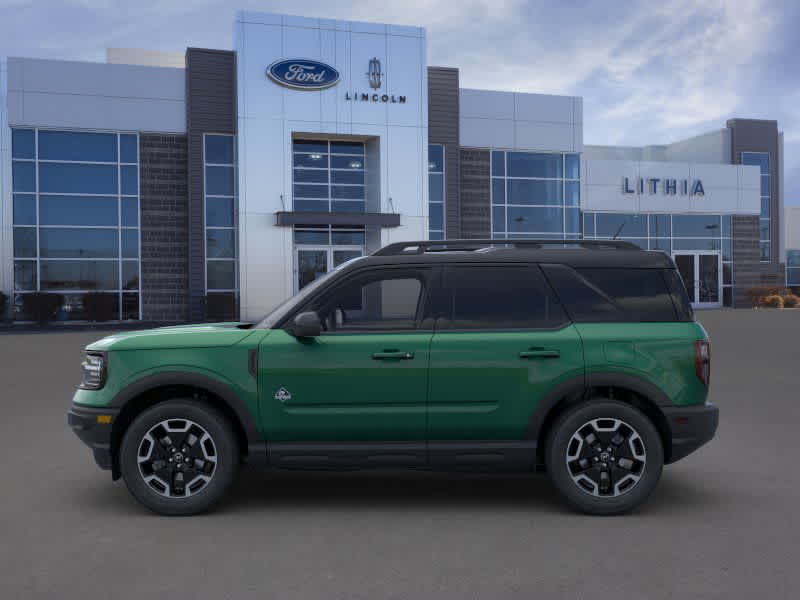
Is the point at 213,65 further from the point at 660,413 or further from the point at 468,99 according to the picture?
the point at 660,413

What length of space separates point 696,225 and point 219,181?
80.7ft

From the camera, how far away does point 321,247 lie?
30.5m

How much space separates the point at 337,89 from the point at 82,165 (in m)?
9.56

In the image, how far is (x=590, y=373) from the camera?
17.7 feet

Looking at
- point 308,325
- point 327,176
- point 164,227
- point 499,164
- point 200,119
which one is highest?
point 200,119

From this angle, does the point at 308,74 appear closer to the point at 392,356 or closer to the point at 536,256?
the point at 536,256

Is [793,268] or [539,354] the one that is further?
[793,268]

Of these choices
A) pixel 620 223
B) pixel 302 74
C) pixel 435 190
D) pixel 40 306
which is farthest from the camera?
pixel 620 223

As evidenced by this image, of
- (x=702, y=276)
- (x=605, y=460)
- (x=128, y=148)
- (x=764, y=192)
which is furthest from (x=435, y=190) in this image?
(x=605, y=460)

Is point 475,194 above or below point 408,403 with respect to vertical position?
above

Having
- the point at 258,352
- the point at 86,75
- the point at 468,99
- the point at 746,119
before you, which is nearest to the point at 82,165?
the point at 86,75

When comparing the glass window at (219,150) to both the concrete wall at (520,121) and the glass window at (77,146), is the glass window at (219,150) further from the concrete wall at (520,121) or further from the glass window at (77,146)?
the concrete wall at (520,121)

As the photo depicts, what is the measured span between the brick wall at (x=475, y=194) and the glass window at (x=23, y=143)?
53.4 feet

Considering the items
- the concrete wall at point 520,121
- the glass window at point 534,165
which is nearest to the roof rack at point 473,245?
the concrete wall at point 520,121
